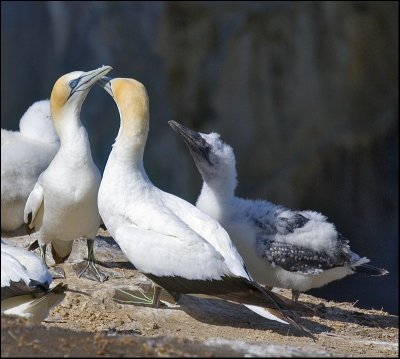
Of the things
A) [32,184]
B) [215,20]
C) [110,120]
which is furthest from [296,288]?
[215,20]

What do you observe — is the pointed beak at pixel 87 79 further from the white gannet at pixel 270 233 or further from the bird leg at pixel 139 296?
the bird leg at pixel 139 296

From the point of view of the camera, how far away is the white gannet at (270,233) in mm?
7523

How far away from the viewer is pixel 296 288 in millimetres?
7672

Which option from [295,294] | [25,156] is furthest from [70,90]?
[295,294]

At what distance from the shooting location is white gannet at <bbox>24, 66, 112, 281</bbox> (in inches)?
288

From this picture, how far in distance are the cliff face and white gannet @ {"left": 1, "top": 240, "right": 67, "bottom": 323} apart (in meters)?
6.75

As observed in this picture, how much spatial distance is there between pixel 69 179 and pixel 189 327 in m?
1.39

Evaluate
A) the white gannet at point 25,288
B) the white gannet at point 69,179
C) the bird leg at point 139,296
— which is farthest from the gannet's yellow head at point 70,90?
the white gannet at point 25,288

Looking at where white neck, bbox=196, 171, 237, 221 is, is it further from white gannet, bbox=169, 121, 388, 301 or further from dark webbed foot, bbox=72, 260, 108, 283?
dark webbed foot, bbox=72, 260, 108, 283

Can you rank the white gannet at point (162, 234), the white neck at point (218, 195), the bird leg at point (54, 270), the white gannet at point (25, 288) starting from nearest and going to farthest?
the white gannet at point (25, 288)
the white gannet at point (162, 234)
the bird leg at point (54, 270)
the white neck at point (218, 195)

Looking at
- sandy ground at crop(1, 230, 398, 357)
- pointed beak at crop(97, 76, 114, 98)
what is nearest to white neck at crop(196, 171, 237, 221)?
sandy ground at crop(1, 230, 398, 357)

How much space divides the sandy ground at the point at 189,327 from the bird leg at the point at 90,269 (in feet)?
0.17

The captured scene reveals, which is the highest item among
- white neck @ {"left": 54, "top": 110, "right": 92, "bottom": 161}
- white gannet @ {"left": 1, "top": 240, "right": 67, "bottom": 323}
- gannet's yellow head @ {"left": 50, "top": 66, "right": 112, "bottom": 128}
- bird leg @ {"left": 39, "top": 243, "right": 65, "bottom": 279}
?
gannet's yellow head @ {"left": 50, "top": 66, "right": 112, "bottom": 128}

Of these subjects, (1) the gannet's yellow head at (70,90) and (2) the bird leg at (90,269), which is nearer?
(1) the gannet's yellow head at (70,90)
